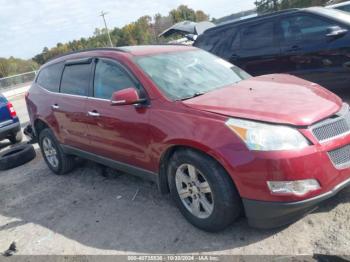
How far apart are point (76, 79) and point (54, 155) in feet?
4.93

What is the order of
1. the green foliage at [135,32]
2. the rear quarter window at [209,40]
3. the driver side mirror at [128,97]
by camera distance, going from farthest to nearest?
the green foliage at [135,32] < the rear quarter window at [209,40] < the driver side mirror at [128,97]

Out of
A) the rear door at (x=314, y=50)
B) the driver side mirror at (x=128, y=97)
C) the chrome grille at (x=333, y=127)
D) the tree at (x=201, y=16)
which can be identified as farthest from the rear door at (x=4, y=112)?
the tree at (x=201, y=16)

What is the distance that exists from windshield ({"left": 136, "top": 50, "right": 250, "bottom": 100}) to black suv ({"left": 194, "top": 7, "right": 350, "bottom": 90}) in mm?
2225

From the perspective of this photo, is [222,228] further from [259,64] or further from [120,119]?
[259,64]

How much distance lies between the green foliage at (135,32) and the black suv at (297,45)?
238 feet

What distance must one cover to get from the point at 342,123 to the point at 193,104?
52.0 inches

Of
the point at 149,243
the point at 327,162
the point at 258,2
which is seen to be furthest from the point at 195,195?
the point at 258,2

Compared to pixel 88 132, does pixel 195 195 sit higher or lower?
lower

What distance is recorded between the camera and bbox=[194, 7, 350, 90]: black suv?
618 centimetres

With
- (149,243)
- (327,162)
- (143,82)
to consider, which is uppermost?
(143,82)

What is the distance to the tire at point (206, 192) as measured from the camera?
3.35 metres

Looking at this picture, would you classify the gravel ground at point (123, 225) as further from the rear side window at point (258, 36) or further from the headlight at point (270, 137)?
the rear side window at point (258, 36)

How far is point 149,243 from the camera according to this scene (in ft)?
12.1

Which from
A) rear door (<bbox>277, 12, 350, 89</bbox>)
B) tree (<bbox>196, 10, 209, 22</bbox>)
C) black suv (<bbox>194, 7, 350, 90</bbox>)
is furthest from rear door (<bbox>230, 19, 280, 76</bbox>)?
tree (<bbox>196, 10, 209, 22</bbox>)
